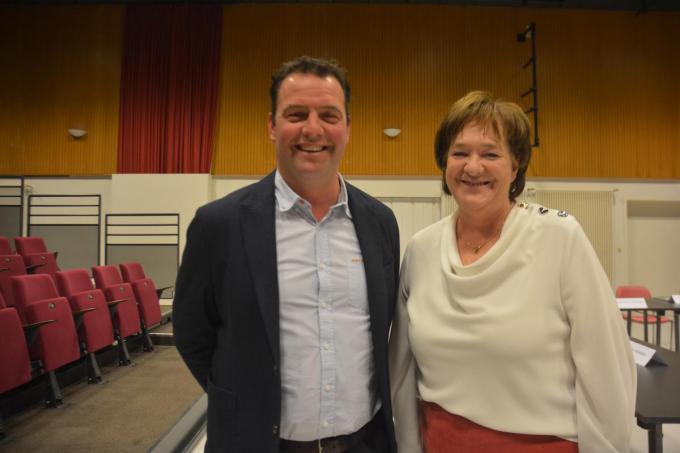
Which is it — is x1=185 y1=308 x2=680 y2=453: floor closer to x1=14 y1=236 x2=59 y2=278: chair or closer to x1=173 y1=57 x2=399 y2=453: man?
x1=173 y1=57 x2=399 y2=453: man

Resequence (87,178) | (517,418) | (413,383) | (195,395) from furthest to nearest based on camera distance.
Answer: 1. (87,178)
2. (195,395)
3. (413,383)
4. (517,418)

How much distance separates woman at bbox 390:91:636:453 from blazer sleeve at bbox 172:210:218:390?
602 millimetres

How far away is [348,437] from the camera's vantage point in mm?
1272

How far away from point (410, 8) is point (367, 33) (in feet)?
3.39

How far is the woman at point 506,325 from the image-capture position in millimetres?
1154

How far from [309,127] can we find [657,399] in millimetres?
1783

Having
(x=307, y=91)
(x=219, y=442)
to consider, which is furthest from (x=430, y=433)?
(x=307, y=91)

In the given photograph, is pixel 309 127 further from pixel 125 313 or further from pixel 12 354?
pixel 125 313

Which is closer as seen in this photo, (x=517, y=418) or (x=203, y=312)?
(x=517, y=418)

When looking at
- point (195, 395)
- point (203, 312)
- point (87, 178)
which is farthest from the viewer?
point (87, 178)

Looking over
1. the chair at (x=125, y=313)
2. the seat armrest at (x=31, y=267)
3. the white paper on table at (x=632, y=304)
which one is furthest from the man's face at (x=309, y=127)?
the seat armrest at (x=31, y=267)

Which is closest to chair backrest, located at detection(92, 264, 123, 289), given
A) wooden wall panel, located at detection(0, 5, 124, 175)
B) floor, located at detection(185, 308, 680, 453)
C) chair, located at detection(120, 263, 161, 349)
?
chair, located at detection(120, 263, 161, 349)

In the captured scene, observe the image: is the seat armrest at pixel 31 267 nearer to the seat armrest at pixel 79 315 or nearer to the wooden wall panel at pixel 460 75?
the seat armrest at pixel 79 315

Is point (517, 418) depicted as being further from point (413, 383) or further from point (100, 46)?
point (100, 46)
